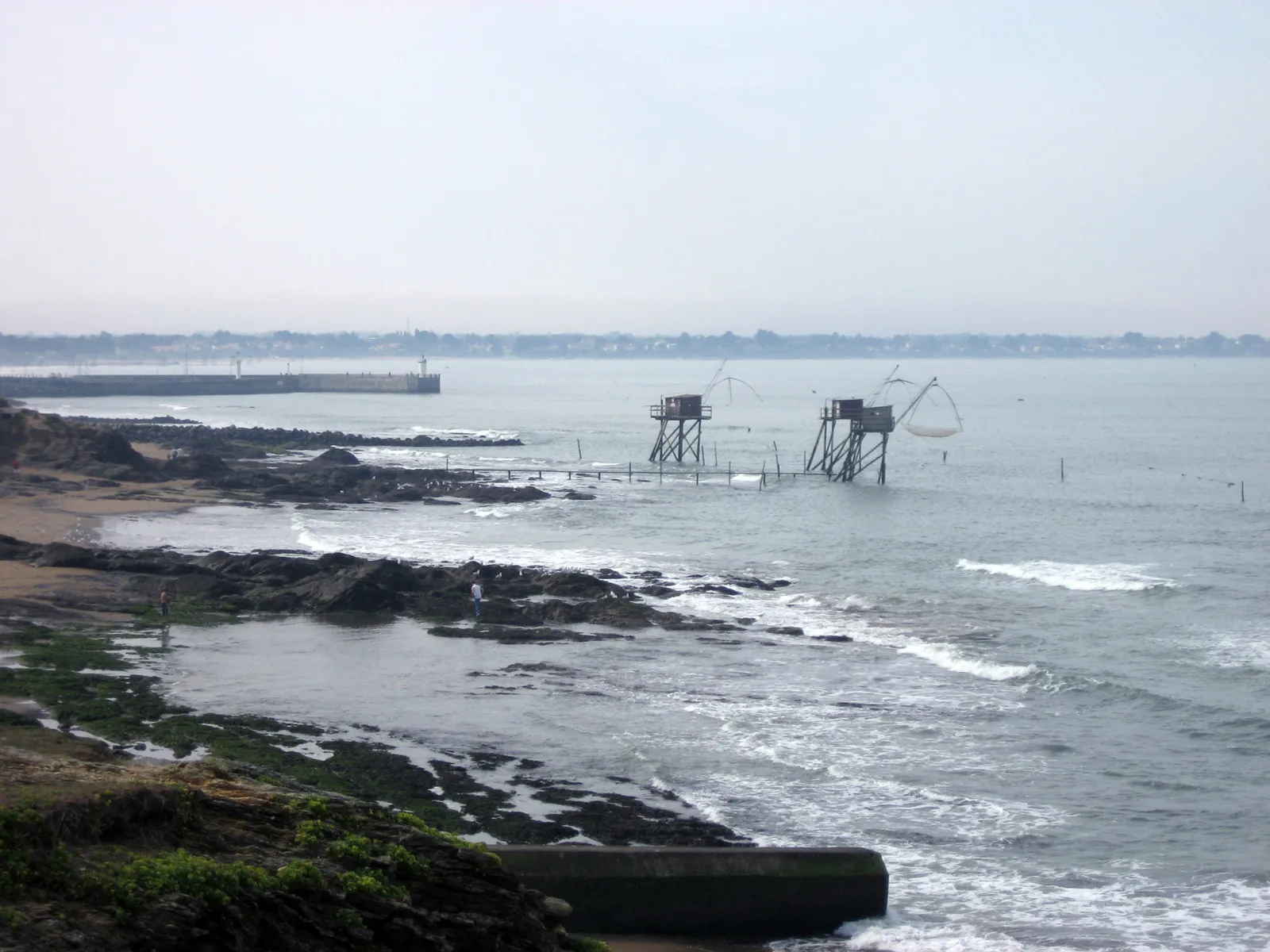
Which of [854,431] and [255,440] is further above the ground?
[854,431]

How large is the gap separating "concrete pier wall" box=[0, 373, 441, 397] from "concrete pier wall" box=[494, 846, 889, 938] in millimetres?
135804

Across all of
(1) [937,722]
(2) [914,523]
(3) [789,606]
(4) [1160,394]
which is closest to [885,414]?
(2) [914,523]

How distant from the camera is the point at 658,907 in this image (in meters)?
14.9

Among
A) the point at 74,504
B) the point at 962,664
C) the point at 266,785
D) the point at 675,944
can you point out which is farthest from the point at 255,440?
the point at 266,785

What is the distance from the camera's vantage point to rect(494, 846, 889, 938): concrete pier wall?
1478cm

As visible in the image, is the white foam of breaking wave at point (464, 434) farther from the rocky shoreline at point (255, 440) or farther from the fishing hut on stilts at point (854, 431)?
the fishing hut on stilts at point (854, 431)

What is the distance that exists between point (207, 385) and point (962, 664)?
152739mm

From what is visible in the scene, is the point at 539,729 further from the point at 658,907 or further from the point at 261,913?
the point at 261,913

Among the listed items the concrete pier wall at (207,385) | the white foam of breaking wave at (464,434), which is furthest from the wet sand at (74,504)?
the concrete pier wall at (207,385)

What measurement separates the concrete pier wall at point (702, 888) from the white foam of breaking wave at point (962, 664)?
43.2 ft

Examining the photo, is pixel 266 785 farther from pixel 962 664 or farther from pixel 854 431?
pixel 854 431

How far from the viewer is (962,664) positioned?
28547mm

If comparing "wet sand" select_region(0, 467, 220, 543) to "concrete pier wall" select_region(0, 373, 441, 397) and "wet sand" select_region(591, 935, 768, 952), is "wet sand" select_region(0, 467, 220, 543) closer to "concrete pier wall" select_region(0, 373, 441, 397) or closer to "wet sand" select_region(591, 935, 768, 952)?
"wet sand" select_region(591, 935, 768, 952)

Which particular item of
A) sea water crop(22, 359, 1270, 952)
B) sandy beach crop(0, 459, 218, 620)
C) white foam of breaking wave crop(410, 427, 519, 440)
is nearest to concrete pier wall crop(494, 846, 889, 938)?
sea water crop(22, 359, 1270, 952)
